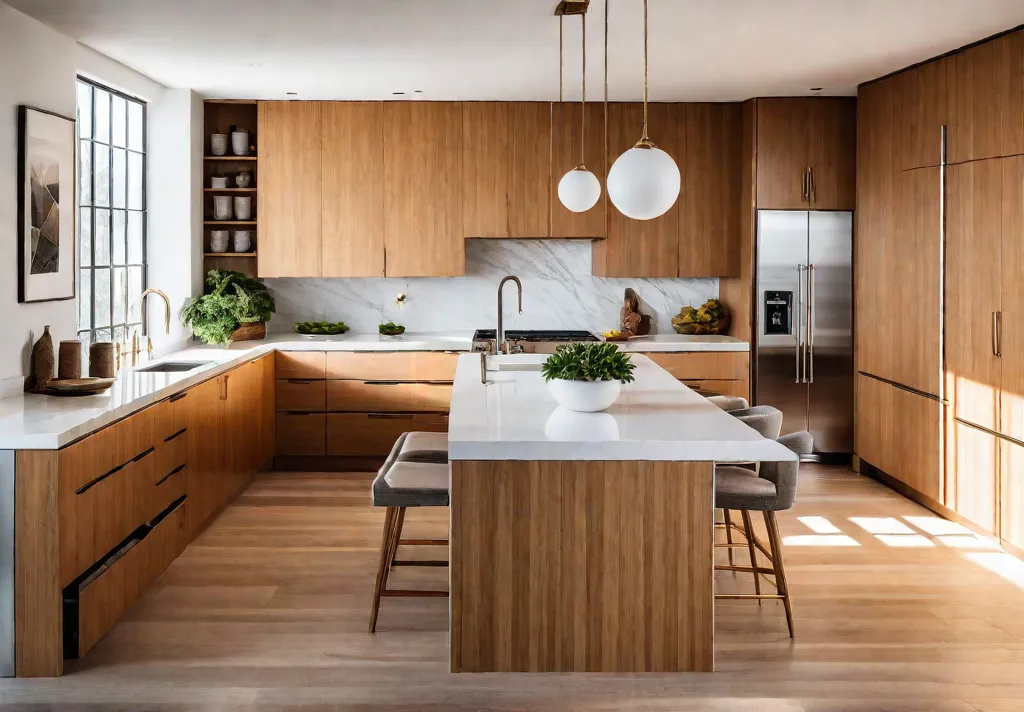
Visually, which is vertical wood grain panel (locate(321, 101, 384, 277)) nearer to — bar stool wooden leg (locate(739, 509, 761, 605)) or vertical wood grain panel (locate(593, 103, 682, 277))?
vertical wood grain panel (locate(593, 103, 682, 277))

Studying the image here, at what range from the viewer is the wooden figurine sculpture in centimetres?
668

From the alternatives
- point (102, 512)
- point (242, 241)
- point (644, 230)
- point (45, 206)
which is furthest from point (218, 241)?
point (102, 512)

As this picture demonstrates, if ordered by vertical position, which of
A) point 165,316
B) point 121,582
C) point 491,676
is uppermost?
point 165,316

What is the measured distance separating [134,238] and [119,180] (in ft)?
1.36

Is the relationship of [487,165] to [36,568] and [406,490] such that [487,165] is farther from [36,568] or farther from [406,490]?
[36,568]

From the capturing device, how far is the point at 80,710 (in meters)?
2.84

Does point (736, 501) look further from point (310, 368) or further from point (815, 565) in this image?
point (310, 368)

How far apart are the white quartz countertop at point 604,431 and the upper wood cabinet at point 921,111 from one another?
2417mm

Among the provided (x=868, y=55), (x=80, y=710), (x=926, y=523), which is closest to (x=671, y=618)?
(x=80, y=710)

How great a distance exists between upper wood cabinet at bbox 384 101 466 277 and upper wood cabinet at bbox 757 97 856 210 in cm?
205

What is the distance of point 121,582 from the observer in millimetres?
3533

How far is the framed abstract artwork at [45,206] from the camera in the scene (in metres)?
4.04

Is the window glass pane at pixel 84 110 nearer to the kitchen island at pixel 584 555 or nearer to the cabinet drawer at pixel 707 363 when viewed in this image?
the kitchen island at pixel 584 555

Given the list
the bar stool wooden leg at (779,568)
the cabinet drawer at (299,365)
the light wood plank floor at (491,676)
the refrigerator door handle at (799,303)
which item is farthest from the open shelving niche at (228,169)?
the bar stool wooden leg at (779,568)
